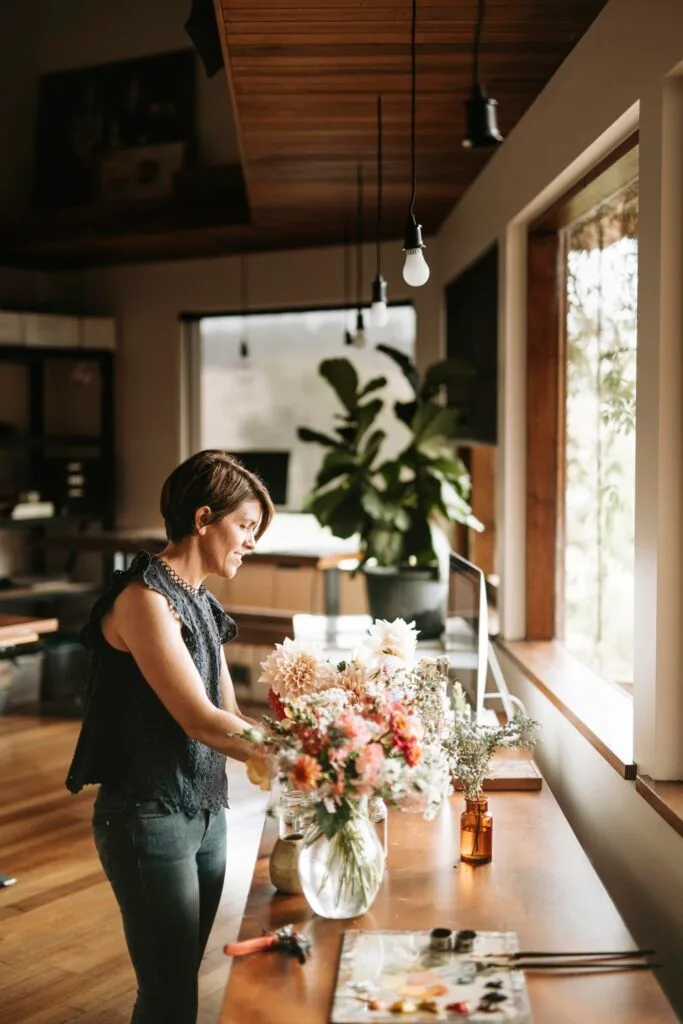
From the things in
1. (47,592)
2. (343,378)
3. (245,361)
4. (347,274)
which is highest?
(347,274)

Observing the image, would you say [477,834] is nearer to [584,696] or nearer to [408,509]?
[584,696]

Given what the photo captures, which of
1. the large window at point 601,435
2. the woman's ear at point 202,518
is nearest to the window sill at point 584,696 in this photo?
the large window at point 601,435

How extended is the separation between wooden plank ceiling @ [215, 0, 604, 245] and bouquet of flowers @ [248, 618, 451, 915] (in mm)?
1764

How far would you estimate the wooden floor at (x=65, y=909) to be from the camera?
336 centimetres

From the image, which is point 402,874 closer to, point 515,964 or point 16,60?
point 515,964

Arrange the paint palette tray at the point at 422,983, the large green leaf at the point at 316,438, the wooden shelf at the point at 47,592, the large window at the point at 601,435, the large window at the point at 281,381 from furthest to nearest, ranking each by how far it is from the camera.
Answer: the large window at the point at 281,381 < the wooden shelf at the point at 47,592 < the large green leaf at the point at 316,438 < the large window at the point at 601,435 < the paint palette tray at the point at 422,983

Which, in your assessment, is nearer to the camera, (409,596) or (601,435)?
(601,435)

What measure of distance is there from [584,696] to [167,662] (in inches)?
66.6

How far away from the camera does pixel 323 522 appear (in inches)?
201

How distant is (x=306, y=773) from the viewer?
1803mm

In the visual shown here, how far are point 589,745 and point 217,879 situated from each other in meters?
1.22

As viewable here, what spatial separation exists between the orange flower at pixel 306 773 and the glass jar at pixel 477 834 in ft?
2.05

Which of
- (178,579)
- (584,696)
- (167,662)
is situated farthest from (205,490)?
(584,696)

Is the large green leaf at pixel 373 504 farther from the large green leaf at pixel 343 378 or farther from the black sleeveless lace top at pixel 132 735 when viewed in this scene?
the black sleeveless lace top at pixel 132 735
